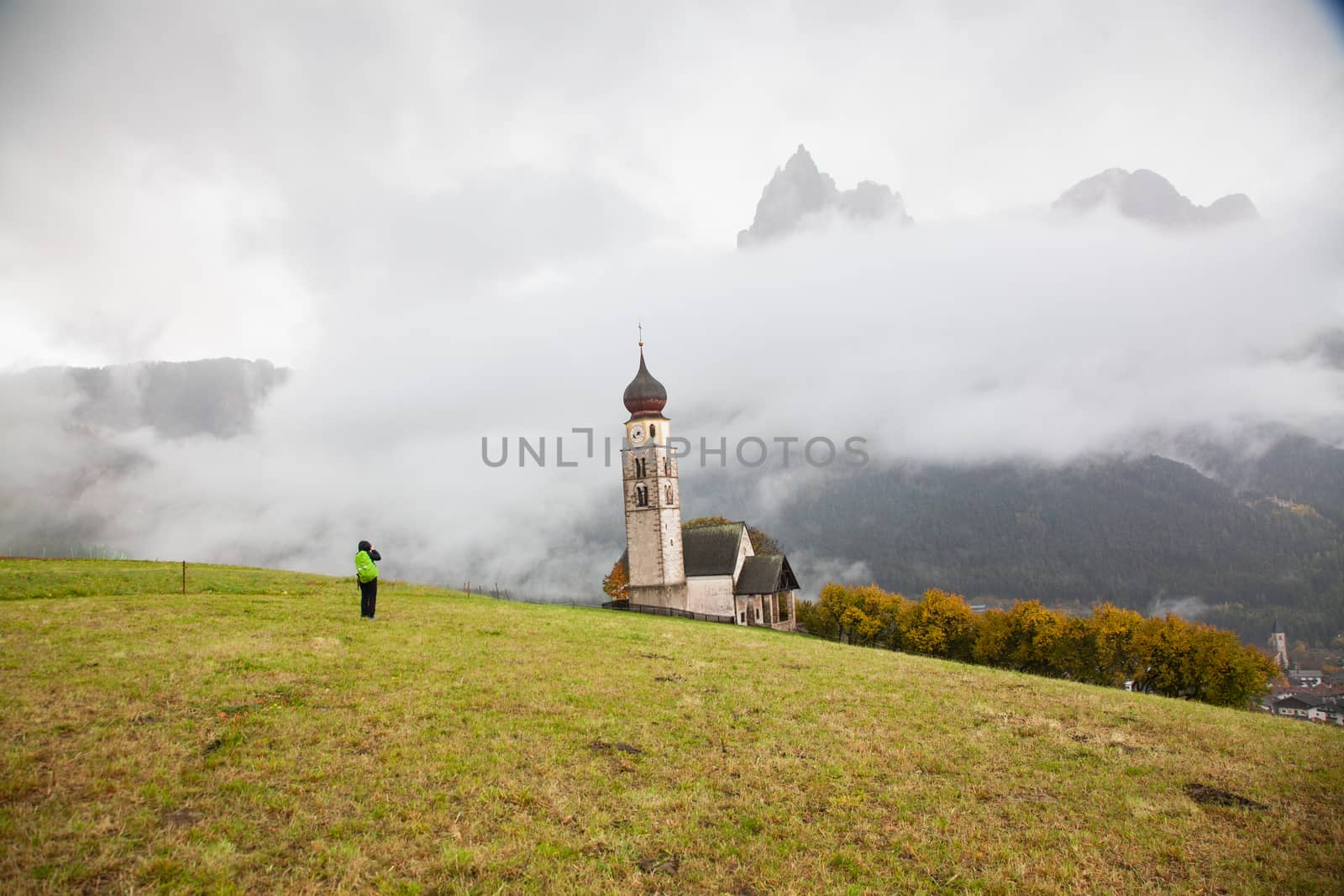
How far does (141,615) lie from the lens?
2117 centimetres

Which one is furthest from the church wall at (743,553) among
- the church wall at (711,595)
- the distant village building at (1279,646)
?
the distant village building at (1279,646)

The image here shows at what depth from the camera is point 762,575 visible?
66.1 meters

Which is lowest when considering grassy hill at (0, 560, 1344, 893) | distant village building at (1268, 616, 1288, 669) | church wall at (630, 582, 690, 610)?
distant village building at (1268, 616, 1288, 669)

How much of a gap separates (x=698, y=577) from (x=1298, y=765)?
51096mm

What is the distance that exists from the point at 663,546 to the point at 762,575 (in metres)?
10.9

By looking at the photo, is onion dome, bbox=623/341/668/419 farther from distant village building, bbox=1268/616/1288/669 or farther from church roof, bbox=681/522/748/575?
A: distant village building, bbox=1268/616/1288/669

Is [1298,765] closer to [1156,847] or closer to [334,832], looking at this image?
[1156,847]

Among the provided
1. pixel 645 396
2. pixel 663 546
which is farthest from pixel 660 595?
pixel 645 396

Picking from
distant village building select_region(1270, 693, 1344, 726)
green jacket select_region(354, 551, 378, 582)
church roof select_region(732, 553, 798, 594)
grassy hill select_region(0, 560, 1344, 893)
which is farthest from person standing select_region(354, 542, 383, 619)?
distant village building select_region(1270, 693, 1344, 726)

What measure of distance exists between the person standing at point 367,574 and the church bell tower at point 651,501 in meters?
37.7

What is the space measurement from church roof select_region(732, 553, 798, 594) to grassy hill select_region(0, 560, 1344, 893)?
147 ft

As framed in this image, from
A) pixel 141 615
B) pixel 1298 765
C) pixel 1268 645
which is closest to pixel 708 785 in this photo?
pixel 1298 765

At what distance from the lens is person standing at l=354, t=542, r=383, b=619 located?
2394 cm

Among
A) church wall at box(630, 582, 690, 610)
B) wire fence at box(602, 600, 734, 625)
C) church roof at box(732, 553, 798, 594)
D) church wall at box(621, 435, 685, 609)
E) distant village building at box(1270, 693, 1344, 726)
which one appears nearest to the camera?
wire fence at box(602, 600, 734, 625)
